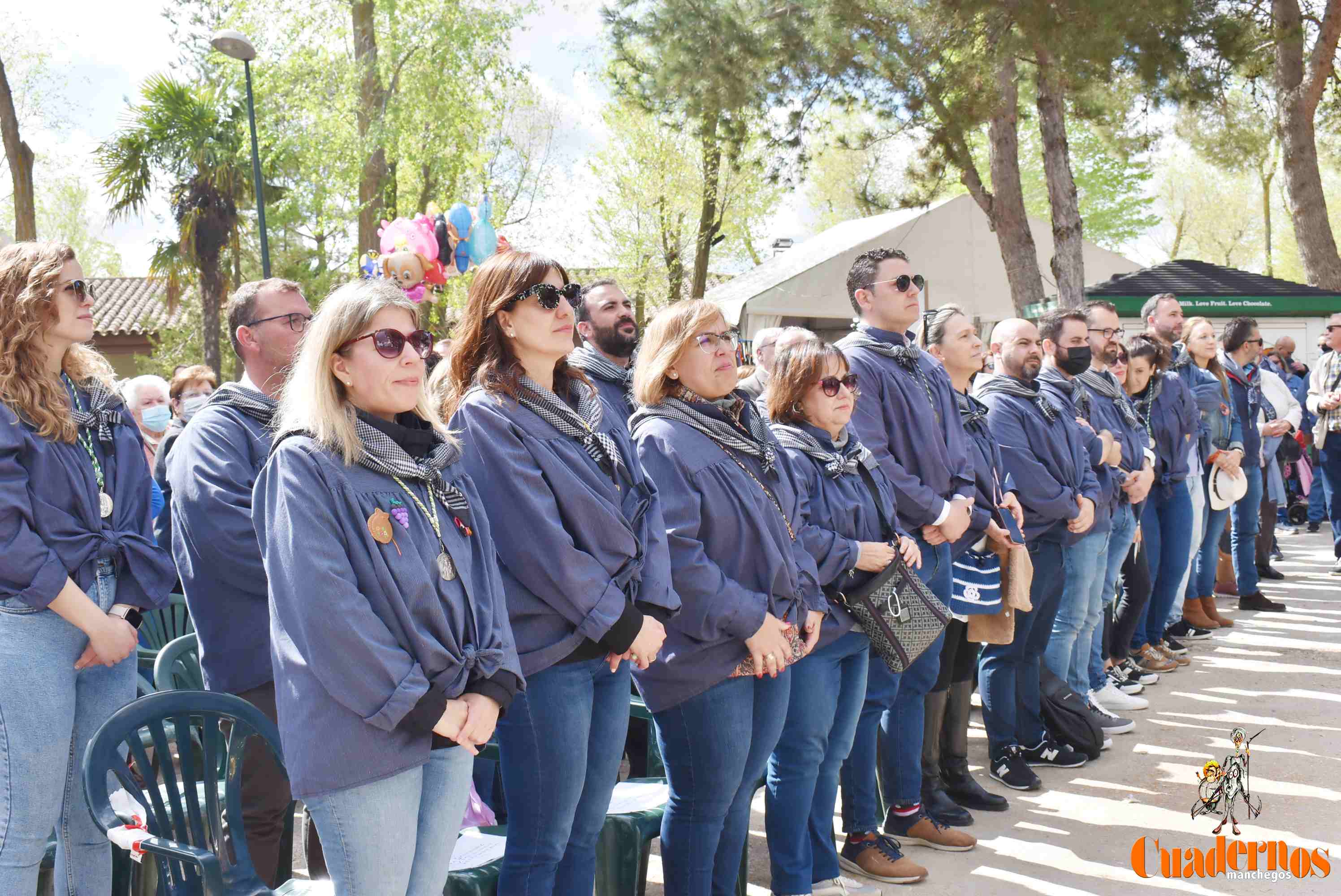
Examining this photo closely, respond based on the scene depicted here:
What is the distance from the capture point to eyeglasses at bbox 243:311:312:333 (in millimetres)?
3539

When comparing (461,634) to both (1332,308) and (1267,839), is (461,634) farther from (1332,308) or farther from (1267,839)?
(1332,308)

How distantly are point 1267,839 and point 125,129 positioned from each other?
761 inches

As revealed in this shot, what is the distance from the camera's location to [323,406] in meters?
2.48

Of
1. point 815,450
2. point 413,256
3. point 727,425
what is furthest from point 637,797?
point 413,256

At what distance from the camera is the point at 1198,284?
14.5 m

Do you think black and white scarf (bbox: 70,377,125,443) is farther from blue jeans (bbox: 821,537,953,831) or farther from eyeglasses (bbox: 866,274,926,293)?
eyeglasses (bbox: 866,274,926,293)

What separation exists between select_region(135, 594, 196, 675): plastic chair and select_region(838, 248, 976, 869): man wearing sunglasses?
2.93 m

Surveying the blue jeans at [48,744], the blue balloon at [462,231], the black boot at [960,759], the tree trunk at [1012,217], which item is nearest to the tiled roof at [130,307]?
the tree trunk at [1012,217]

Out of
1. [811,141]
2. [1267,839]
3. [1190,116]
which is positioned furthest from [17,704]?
[1190,116]

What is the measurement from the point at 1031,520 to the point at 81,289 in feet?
13.5

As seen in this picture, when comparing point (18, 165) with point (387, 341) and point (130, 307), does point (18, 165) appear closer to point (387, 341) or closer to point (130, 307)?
point (387, 341)

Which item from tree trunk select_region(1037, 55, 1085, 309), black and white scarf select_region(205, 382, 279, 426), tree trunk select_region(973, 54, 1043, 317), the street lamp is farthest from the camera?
the street lamp

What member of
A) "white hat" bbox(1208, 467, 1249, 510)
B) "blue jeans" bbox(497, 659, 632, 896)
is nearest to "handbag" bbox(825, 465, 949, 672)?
"blue jeans" bbox(497, 659, 632, 896)

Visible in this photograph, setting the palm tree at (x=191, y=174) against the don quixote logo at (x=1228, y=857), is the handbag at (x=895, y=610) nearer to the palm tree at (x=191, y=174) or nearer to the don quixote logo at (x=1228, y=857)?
the don quixote logo at (x=1228, y=857)
